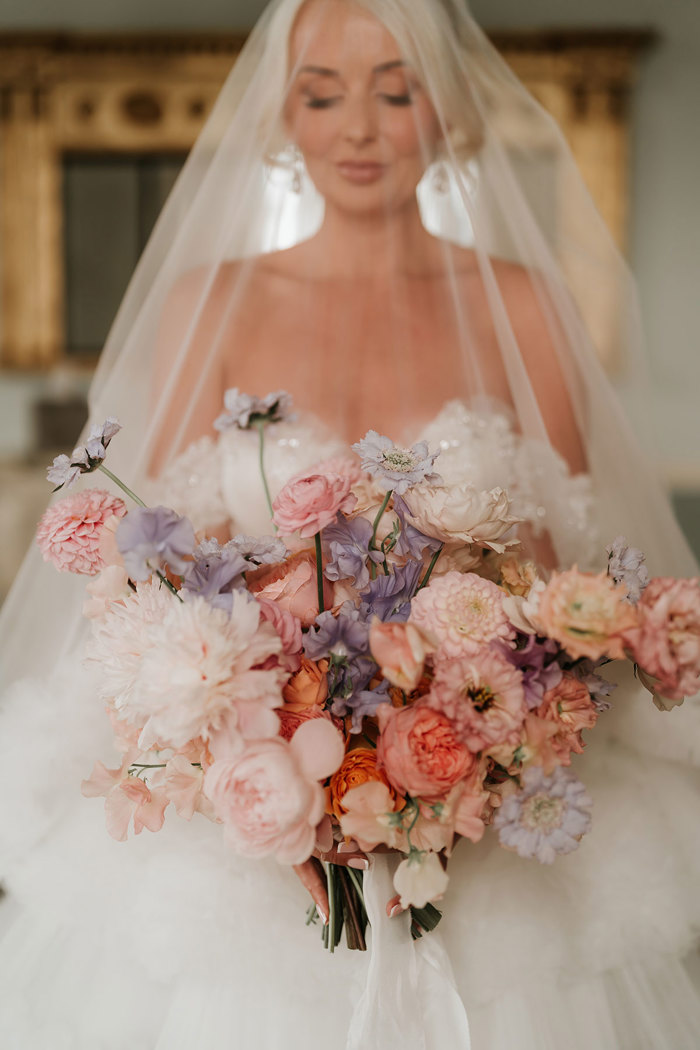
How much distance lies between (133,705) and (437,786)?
23 cm

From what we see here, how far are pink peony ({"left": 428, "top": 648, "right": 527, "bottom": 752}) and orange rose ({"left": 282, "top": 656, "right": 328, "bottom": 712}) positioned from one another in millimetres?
94

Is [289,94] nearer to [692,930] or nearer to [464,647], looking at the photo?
[464,647]

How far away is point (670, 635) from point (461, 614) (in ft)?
0.49

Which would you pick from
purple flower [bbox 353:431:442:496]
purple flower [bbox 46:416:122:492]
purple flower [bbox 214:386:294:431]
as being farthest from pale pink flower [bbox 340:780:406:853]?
purple flower [bbox 214:386:294:431]

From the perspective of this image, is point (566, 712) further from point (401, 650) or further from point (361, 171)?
point (361, 171)

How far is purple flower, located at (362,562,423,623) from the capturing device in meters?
0.71

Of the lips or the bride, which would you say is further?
→ the lips

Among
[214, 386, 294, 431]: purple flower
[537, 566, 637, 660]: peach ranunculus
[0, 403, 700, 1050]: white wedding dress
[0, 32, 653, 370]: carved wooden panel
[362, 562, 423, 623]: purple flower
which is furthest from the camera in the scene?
[0, 32, 653, 370]: carved wooden panel

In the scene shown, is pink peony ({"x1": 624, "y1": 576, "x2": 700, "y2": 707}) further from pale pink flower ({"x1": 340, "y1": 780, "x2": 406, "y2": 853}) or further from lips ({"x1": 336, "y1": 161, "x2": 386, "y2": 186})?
lips ({"x1": 336, "y1": 161, "x2": 386, "y2": 186})

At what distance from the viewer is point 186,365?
1.36 metres

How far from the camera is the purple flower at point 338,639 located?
674mm

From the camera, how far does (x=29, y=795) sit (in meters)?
0.98

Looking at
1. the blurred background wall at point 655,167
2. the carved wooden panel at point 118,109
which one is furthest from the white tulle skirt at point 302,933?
the carved wooden panel at point 118,109

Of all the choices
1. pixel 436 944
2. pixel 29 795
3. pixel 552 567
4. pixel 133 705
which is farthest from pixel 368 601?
pixel 552 567
